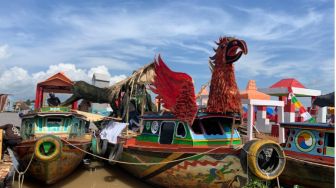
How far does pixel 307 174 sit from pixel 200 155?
313 cm

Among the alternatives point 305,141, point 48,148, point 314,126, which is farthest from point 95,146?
point 314,126

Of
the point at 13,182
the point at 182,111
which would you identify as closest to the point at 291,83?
the point at 182,111

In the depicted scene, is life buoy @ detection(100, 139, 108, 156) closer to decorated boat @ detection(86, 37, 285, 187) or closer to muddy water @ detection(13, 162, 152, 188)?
muddy water @ detection(13, 162, 152, 188)

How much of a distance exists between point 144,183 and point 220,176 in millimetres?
3595

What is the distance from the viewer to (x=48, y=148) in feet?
32.5

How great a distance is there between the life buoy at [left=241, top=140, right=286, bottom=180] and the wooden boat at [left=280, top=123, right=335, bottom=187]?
104 cm

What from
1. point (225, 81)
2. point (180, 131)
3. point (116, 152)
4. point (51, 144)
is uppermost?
Result: point (225, 81)

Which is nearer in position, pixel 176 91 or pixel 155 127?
pixel 176 91

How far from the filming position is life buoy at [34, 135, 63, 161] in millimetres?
9664

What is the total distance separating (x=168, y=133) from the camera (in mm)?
10430

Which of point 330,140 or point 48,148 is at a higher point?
point 330,140

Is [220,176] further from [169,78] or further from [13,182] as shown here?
[13,182]

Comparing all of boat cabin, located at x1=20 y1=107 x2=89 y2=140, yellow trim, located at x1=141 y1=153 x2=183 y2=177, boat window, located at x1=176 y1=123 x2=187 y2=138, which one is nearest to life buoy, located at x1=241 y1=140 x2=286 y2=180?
yellow trim, located at x1=141 y1=153 x2=183 y2=177

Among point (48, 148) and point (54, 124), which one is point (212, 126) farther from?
point (54, 124)
